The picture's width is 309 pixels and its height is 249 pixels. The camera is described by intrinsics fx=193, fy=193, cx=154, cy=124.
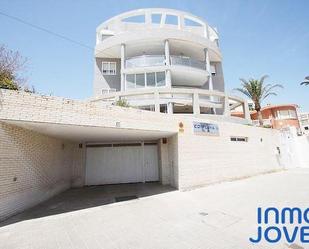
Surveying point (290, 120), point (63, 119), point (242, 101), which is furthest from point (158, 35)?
point (290, 120)

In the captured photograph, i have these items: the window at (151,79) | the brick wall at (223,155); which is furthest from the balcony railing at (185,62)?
the brick wall at (223,155)

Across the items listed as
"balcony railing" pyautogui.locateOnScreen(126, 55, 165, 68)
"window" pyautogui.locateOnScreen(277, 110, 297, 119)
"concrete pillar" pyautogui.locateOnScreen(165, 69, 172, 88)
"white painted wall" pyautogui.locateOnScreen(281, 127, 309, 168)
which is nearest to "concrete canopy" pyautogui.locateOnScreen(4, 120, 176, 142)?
"concrete pillar" pyautogui.locateOnScreen(165, 69, 172, 88)

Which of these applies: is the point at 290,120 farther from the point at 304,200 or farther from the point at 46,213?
the point at 46,213

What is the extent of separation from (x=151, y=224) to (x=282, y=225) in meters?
3.59

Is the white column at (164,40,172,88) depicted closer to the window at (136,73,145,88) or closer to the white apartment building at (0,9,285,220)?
the white apartment building at (0,9,285,220)

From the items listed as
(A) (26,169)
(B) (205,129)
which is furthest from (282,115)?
(A) (26,169)

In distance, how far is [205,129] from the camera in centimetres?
1146

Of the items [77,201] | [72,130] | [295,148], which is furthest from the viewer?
[295,148]

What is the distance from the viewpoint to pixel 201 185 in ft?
35.4

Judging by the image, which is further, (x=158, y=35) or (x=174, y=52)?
(x=174, y=52)

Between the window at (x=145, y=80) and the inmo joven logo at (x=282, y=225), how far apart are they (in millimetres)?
17813

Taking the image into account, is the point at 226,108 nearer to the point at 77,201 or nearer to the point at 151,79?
the point at 151,79

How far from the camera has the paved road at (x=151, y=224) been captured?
4.46 meters

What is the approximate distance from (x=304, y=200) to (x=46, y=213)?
9625 millimetres
